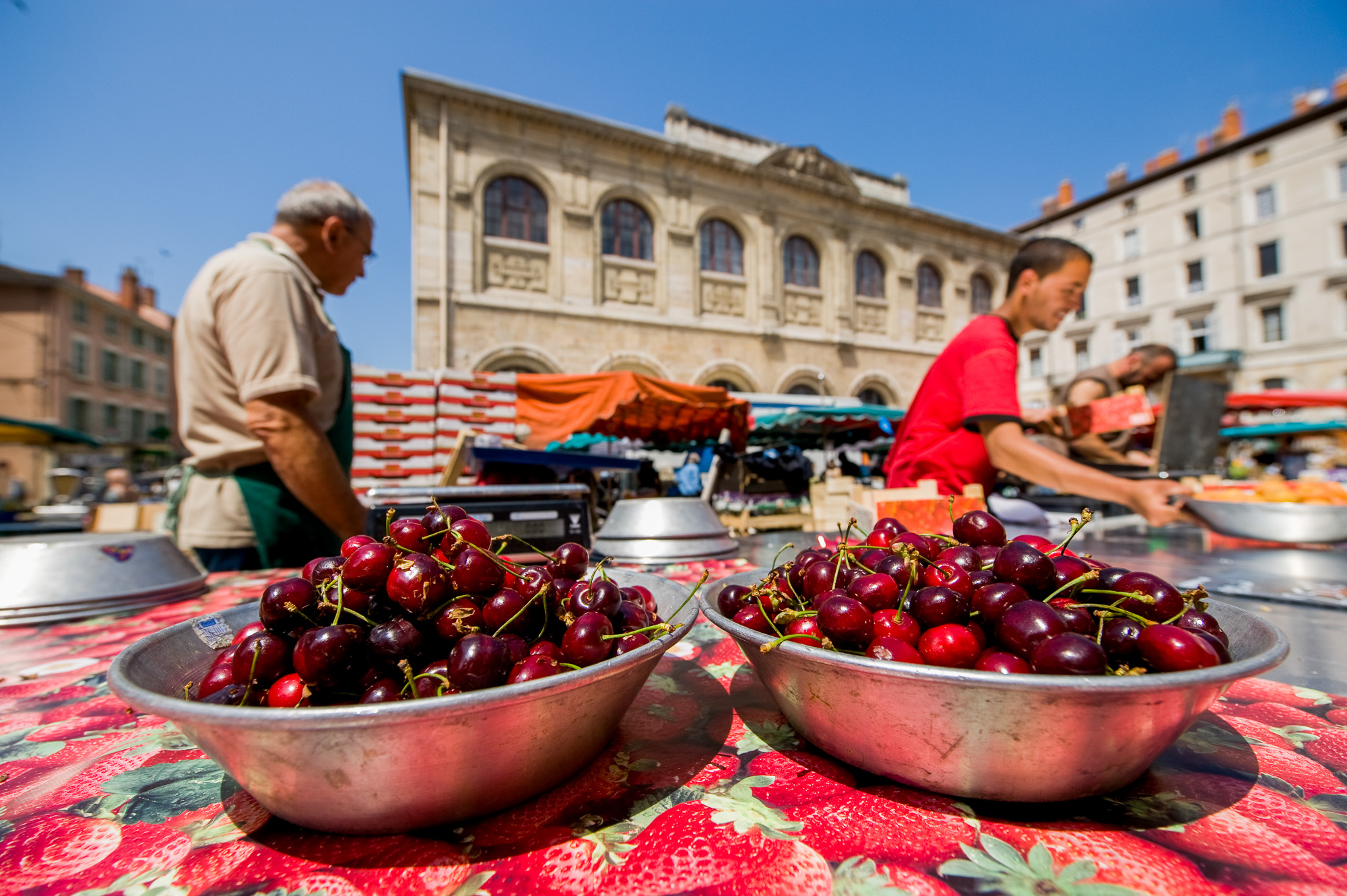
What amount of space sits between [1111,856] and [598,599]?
60 centimetres

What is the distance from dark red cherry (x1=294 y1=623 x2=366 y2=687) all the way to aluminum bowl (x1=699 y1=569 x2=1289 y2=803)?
48 cm

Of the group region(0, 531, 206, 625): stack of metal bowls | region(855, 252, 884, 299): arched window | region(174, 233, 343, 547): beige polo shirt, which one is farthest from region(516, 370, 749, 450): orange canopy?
region(855, 252, 884, 299): arched window

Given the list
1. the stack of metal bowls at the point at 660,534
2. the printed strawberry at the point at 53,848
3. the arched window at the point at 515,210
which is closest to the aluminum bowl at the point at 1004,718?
the printed strawberry at the point at 53,848

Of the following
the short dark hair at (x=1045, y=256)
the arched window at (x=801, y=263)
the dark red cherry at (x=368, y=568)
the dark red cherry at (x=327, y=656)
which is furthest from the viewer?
the arched window at (x=801, y=263)

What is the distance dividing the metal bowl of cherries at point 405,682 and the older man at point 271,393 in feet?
4.73

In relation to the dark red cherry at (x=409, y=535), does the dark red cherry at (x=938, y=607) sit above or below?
below

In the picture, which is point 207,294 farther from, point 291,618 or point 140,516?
point 140,516

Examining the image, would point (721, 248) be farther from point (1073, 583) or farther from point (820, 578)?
point (1073, 583)

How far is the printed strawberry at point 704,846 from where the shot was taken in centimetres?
52

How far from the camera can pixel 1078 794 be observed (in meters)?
0.61

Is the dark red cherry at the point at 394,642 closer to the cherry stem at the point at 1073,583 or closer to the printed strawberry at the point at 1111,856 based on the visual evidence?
the printed strawberry at the point at 1111,856

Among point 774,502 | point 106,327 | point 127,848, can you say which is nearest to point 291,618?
point 127,848

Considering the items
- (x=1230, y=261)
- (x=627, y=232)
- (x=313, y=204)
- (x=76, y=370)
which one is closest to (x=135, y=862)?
(x=313, y=204)

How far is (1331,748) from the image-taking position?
75 centimetres
